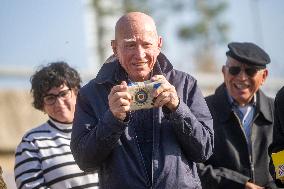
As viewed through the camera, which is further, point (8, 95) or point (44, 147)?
point (8, 95)

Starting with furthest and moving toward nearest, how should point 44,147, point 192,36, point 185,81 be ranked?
point 192,36
point 44,147
point 185,81

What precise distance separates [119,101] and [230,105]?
1794mm

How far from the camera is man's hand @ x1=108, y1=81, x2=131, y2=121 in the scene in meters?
3.10

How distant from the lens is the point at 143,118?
3.35 m

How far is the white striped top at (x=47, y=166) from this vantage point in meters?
4.20

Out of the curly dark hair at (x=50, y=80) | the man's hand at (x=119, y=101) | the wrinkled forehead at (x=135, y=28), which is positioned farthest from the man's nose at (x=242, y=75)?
the man's hand at (x=119, y=101)

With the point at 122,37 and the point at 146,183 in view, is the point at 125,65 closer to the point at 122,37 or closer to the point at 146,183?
the point at 122,37

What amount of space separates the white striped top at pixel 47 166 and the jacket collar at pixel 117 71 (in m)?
1.03

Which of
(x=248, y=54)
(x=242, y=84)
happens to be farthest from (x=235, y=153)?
(x=248, y=54)

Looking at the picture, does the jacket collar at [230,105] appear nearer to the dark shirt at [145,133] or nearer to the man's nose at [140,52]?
the dark shirt at [145,133]

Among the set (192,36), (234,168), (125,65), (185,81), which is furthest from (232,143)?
(192,36)

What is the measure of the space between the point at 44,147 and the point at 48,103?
0.40 metres

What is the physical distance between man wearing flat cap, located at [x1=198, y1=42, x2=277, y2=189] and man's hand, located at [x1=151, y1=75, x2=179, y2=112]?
4.51ft

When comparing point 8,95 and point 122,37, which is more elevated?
point 122,37
